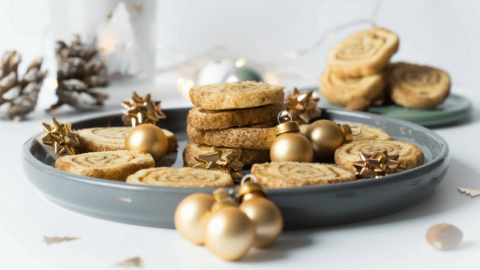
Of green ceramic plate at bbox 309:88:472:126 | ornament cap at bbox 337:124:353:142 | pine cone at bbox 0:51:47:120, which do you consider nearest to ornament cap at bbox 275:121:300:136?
ornament cap at bbox 337:124:353:142

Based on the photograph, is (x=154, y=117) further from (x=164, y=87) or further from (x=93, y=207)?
(x=164, y=87)

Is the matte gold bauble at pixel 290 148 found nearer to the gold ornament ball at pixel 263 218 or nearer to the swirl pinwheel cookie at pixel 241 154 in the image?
the swirl pinwheel cookie at pixel 241 154

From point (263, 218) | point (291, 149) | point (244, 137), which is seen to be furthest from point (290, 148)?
point (263, 218)

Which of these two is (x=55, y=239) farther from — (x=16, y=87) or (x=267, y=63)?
(x=267, y=63)

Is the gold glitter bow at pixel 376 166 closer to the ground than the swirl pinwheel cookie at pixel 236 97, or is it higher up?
closer to the ground

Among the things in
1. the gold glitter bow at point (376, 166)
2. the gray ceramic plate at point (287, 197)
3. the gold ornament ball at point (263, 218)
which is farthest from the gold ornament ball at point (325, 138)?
the gold ornament ball at point (263, 218)

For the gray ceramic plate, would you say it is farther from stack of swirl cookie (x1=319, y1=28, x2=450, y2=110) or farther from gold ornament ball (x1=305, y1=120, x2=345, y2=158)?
stack of swirl cookie (x1=319, y1=28, x2=450, y2=110)

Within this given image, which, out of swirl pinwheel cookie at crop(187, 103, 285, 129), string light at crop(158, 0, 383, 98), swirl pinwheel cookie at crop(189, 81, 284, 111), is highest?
swirl pinwheel cookie at crop(189, 81, 284, 111)
